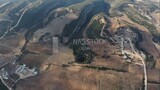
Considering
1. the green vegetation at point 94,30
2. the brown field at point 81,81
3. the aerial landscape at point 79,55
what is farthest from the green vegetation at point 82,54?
the green vegetation at point 94,30

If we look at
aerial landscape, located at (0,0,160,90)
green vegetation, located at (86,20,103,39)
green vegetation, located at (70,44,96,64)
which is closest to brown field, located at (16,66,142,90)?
aerial landscape, located at (0,0,160,90)

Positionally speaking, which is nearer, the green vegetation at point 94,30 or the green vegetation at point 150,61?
the green vegetation at point 150,61

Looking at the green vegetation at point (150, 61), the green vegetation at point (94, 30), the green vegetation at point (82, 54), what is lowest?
the green vegetation at point (150, 61)

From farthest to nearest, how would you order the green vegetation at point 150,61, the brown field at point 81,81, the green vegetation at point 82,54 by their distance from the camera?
the green vegetation at point 82,54
the green vegetation at point 150,61
the brown field at point 81,81

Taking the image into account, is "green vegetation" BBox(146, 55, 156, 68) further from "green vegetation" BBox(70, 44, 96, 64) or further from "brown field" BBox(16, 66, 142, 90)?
"green vegetation" BBox(70, 44, 96, 64)

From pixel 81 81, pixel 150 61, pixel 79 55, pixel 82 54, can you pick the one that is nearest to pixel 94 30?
pixel 82 54

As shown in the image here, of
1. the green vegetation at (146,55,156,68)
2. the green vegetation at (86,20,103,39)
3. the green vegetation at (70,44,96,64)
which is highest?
the green vegetation at (70,44,96,64)

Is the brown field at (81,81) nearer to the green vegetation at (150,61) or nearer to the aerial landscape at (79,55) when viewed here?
the aerial landscape at (79,55)

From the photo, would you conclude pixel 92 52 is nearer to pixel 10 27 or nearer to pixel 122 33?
pixel 122 33

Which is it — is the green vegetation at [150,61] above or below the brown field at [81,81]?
below
